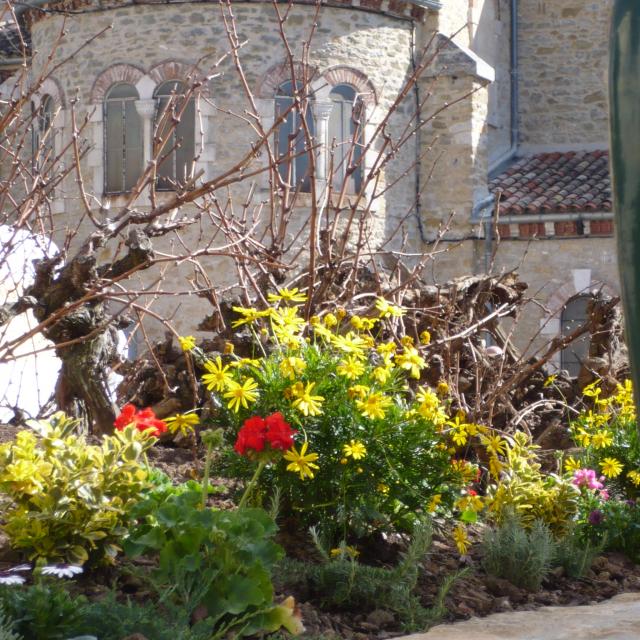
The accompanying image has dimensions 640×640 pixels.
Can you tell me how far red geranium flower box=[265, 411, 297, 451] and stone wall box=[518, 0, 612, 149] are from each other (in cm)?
1725

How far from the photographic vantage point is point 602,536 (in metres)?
5.41

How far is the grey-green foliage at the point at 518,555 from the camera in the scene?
4578 mm

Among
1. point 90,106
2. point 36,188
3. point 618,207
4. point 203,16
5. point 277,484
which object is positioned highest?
point 203,16

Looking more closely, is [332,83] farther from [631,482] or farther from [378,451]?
[378,451]

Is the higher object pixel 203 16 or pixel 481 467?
pixel 203 16

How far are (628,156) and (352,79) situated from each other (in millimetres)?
15760

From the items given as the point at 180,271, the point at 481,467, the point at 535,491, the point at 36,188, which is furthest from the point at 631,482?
the point at 180,271

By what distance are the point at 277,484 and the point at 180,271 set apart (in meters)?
11.8

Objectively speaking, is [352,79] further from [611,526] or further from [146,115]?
[611,526]

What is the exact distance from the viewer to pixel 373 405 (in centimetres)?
427

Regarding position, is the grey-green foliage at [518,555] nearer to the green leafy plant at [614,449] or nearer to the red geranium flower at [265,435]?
the green leafy plant at [614,449]

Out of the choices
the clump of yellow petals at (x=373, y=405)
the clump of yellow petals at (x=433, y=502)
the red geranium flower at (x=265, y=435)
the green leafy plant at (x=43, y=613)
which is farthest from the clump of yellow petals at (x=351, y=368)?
the green leafy plant at (x=43, y=613)

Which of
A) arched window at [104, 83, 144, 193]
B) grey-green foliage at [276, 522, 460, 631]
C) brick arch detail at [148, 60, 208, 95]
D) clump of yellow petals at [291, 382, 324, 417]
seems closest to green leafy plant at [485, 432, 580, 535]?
grey-green foliage at [276, 522, 460, 631]

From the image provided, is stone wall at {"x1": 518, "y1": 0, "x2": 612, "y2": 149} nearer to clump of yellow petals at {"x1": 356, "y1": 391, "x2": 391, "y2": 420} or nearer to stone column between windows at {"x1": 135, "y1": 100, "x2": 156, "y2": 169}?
stone column between windows at {"x1": 135, "y1": 100, "x2": 156, "y2": 169}
